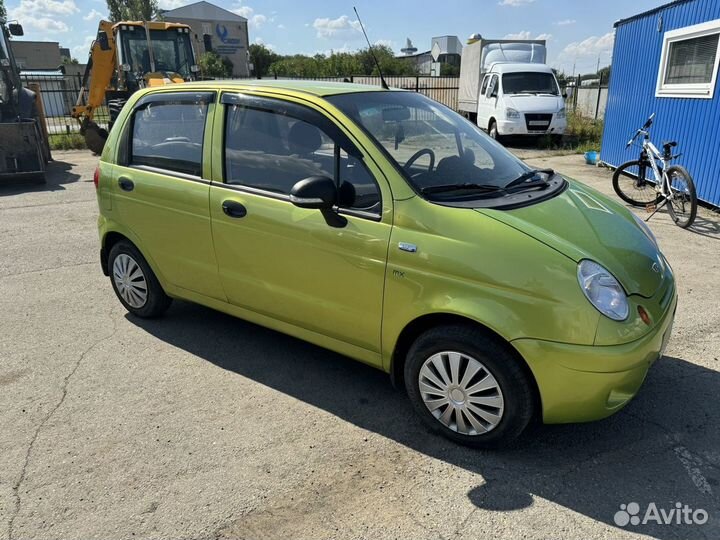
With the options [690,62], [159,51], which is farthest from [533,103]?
[159,51]

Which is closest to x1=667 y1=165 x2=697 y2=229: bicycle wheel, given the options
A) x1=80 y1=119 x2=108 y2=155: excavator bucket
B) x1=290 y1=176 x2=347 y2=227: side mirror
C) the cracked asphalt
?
the cracked asphalt

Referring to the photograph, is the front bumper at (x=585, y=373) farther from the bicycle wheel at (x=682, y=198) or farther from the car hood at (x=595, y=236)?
the bicycle wheel at (x=682, y=198)

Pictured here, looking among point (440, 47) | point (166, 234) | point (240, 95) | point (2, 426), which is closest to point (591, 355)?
point (240, 95)

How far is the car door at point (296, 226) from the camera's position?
3043 millimetres

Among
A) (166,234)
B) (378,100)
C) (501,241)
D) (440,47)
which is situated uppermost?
(440,47)

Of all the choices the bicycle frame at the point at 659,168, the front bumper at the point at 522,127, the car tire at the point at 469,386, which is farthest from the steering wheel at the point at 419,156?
the front bumper at the point at 522,127

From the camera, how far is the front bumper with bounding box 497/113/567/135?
14906 millimetres

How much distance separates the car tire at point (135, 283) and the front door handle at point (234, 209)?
1177 mm

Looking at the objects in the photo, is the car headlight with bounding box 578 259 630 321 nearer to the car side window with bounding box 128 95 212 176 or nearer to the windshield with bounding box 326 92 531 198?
the windshield with bounding box 326 92 531 198

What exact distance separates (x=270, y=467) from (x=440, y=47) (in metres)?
58.6

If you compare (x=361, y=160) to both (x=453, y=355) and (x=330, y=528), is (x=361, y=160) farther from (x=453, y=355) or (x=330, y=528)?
(x=330, y=528)

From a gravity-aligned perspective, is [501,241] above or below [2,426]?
above

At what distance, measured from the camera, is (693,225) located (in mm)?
7316

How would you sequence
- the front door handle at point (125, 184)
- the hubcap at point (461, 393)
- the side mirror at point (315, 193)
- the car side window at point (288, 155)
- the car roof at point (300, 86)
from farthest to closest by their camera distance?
the front door handle at point (125, 184)
the car roof at point (300, 86)
the car side window at point (288, 155)
the side mirror at point (315, 193)
the hubcap at point (461, 393)
